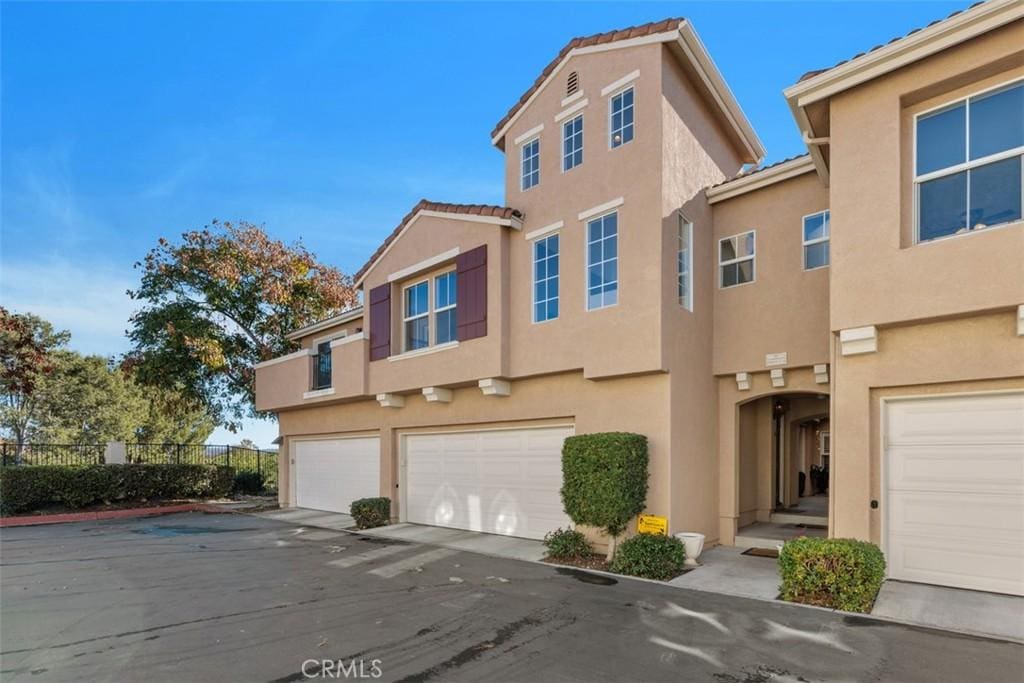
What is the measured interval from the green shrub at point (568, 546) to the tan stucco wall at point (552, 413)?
50.3 inches

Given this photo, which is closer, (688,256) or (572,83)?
(688,256)

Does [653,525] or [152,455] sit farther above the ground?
Result: [653,525]

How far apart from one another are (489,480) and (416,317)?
14.3 feet

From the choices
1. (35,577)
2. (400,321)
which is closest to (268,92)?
(400,321)

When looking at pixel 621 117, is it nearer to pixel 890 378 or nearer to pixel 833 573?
pixel 890 378

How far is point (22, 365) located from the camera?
17.9 m

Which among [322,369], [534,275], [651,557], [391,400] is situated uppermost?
[534,275]

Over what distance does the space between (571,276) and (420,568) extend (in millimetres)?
5701

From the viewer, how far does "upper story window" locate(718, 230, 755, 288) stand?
10461 mm

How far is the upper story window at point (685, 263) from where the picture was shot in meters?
9.94

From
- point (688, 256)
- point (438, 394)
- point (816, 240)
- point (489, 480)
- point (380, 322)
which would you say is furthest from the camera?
point (380, 322)

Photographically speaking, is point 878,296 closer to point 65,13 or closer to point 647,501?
point 647,501

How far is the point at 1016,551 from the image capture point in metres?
6.59

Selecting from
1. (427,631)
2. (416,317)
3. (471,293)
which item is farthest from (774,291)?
(416,317)
